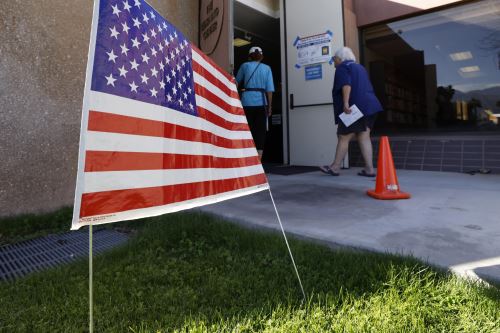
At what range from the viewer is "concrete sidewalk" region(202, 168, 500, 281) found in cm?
202

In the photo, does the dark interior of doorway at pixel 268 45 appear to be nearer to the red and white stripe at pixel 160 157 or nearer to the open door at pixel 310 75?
the open door at pixel 310 75

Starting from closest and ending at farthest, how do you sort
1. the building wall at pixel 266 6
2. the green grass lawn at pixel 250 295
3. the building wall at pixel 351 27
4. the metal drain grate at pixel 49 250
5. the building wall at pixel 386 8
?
the green grass lawn at pixel 250 295, the metal drain grate at pixel 49 250, the building wall at pixel 386 8, the building wall at pixel 351 27, the building wall at pixel 266 6

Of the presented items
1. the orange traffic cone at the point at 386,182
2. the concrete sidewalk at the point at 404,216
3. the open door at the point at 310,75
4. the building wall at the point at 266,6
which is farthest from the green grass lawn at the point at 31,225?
the building wall at the point at 266,6

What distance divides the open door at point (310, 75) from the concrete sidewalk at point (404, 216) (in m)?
1.81

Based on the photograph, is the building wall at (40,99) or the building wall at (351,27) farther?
the building wall at (351,27)

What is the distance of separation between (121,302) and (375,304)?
1218 mm

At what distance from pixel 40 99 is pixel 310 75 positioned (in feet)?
14.2

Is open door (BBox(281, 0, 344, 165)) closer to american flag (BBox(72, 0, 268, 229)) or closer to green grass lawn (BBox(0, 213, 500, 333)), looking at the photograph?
green grass lawn (BBox(0, 213, 500, 333))

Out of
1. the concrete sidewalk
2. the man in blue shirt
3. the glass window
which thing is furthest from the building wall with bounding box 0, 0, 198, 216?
the glass window

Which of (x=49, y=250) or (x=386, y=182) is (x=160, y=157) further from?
(x=386, y=182)

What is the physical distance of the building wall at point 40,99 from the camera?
3.20 meters

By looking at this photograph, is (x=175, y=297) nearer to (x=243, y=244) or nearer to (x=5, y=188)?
(x=243, y=244)

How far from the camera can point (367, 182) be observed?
4.39m

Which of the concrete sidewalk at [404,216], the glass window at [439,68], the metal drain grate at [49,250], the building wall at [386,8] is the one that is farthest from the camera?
the building wall at [386,8]
